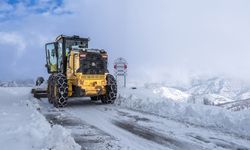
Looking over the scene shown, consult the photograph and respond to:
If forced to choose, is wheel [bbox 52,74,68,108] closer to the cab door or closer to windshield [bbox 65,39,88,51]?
windshield [bbox 65,39,88,51]

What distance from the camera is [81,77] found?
17438 millimetres

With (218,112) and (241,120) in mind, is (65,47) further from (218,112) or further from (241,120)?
(241,120)

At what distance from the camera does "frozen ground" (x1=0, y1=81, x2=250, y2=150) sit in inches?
337

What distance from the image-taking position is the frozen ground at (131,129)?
8555 mm

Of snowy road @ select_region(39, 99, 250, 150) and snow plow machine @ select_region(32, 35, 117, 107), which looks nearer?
snowy road @ select_region(39, 99, 250, 150)

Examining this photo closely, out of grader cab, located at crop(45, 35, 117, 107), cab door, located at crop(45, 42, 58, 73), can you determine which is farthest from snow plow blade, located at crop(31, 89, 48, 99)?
grader cab, located at crop(45, 35, 117, 107)

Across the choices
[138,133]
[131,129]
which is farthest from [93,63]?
[138,133]

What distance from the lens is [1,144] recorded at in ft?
27.3

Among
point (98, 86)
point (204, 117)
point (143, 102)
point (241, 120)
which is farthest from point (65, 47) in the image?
point (241, 120)

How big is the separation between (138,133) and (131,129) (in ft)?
2.45

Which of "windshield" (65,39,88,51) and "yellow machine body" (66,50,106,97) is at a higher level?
"windshield" (65,39,88,51)

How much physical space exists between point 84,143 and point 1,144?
1885 mm

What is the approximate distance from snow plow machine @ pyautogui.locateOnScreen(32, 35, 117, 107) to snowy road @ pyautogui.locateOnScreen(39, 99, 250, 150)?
2.65 metres

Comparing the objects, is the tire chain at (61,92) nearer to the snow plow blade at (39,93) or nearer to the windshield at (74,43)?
the windshield at (74,43)
